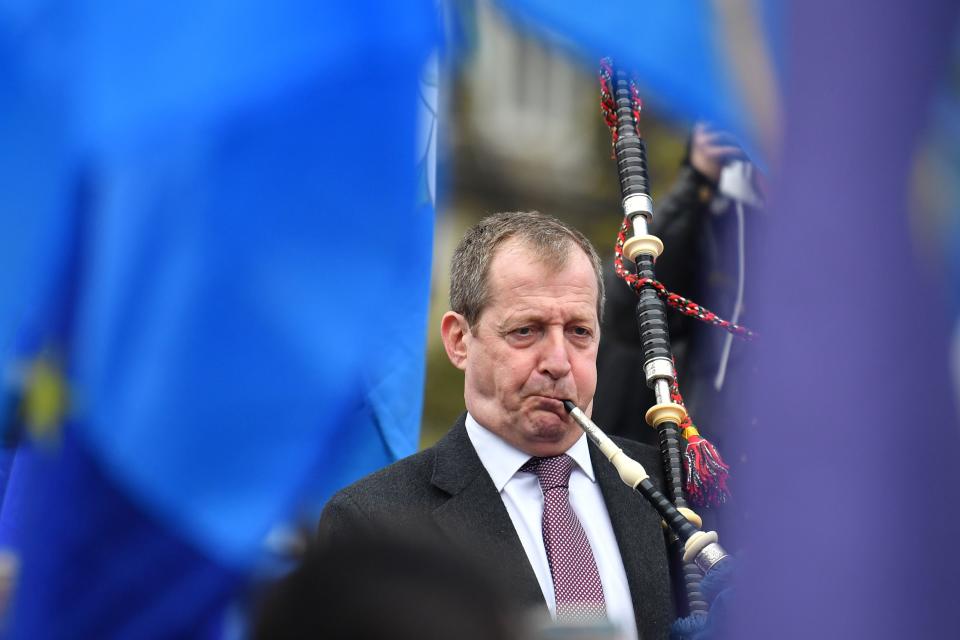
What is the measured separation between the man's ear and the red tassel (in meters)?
0.74

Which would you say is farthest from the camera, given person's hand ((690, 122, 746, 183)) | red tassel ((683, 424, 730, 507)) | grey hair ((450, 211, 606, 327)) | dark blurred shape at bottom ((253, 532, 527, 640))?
person's hand ((690, 122, 746, 183))

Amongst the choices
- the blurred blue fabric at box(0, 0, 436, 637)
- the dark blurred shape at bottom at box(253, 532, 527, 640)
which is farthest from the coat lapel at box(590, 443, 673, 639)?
the dark blurred shape at bottom at box(253, 532, 527, 640)

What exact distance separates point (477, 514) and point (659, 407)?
52 centimetres

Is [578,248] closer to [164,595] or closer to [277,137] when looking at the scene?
[277,137]

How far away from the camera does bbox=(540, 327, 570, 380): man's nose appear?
3.62m

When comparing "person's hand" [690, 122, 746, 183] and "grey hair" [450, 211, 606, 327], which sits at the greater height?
"person's hand" [690, 122, 746, 183]

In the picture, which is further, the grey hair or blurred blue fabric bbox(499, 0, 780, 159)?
the grey hair

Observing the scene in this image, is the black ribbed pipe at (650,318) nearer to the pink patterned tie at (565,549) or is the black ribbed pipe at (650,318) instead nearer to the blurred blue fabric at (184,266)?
the pink patterned tie at (565,549)

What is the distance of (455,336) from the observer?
12.9 feet

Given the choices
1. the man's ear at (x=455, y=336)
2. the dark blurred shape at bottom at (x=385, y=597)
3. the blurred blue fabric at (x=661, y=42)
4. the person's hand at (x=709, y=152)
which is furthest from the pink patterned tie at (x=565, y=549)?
the dark blurred shape at bottom at (x=385, y=597)

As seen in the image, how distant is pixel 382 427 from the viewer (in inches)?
153

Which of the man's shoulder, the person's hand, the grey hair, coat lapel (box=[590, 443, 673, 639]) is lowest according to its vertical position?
coat lapel (box=[590, 443, 673, 639])

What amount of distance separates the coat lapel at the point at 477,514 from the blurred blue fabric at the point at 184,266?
16.7 inches

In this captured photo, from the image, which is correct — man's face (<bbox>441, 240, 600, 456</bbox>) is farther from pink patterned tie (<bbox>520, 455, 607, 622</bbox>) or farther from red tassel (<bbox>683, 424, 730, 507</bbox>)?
red tassel (<bbox>683, 424, 730, 507</bbox>)
